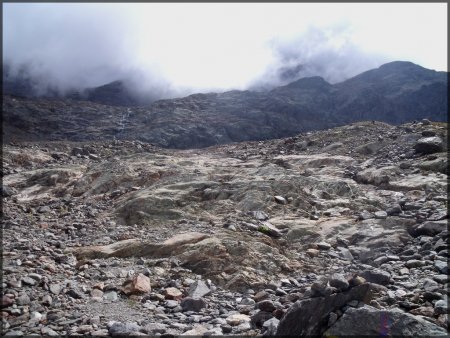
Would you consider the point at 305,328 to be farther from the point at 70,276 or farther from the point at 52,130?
the point at 52,130

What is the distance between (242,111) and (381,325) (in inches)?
4101

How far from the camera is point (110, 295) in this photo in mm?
9656

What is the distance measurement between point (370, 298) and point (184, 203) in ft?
38.3

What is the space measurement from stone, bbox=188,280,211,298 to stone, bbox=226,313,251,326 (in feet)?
5.01

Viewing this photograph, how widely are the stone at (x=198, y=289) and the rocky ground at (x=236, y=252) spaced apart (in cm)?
4

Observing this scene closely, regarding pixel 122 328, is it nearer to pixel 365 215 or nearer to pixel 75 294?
pixel 75 294

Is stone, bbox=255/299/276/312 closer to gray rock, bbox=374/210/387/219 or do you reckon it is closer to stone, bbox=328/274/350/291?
stone, bbox=328/274/350/291

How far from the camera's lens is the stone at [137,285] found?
387 inches

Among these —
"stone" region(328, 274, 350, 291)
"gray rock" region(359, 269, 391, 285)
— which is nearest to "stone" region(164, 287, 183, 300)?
"stone" region(328, 274, 350, 291)

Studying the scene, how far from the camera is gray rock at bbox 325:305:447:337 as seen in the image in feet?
21.6

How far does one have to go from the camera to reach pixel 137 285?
9922 millimetres

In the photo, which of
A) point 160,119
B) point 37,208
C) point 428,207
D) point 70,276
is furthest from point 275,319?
point 160,119

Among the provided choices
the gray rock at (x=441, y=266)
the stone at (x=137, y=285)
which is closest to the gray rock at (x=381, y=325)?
the gray rock at (x=441, y=266)

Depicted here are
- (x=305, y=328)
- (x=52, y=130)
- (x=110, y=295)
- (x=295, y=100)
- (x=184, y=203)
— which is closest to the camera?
(x=305, y=328)
